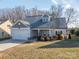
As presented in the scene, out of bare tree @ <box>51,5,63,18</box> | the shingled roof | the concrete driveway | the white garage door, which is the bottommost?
the concrete driveway

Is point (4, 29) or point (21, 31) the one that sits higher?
point (4, 29)

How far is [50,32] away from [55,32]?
45.8 inches

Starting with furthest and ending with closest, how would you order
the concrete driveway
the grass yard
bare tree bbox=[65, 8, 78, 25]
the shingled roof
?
bare tree bbox=[65, 8, 78, 25] → the shingled roof → the concrete driveway → the grass yard

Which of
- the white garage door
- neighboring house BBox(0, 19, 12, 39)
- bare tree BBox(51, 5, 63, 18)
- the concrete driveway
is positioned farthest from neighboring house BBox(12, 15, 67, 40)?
bare tree BBox(51, 5, 63, 18)

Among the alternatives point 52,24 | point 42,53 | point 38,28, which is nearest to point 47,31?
point 52,24

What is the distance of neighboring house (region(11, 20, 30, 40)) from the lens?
37.0 metres

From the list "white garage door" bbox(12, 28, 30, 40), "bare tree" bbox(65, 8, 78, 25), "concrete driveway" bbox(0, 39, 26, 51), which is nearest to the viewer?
"concrete driveway" bbox(0, 39, 26, 51)

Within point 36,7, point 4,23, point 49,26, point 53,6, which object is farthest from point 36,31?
point 36,7

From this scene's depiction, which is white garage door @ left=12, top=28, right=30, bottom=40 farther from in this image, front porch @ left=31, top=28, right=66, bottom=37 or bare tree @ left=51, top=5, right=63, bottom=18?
bare tree @ left=51, top=5, right=63, bottom=18

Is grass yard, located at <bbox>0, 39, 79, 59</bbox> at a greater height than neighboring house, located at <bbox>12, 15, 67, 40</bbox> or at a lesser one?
lesser

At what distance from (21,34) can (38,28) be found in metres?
4.15

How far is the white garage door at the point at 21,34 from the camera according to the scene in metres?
37.0

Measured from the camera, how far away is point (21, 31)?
3747cm

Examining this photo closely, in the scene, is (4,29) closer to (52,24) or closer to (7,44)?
(52,24)
